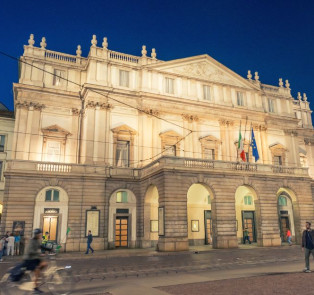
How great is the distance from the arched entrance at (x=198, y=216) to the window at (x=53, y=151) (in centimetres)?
1293

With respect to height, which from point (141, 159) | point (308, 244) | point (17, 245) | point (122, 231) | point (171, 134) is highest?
point (171, 134)

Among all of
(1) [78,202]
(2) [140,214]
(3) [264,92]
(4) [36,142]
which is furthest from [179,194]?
(3) [264,92]

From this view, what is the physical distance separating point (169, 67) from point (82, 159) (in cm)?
1365

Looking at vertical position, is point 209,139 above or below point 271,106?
below

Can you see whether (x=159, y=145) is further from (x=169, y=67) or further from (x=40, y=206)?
(x=40, y=206)

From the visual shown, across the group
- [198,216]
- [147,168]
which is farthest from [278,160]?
[147,168]

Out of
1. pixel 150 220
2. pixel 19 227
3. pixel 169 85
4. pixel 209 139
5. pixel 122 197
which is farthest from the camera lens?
pixel 169 85

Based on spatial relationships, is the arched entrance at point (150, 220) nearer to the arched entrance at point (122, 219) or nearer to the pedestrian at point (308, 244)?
the arched entrance at point (122, 219)

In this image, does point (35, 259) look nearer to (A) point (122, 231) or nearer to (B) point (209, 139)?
(A) point (122, 231)

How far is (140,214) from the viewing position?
93.8 feet

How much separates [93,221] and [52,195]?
4.15 metres

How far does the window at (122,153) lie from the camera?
2981 centimetres

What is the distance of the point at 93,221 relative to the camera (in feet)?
88.2

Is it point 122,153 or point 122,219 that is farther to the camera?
point 122,153
